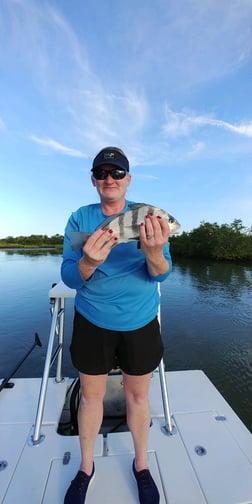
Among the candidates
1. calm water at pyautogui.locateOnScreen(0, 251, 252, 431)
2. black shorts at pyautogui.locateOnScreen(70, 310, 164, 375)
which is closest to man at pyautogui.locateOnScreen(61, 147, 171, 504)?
black shorts at pyautogui.locateOnScreen(70, 310, 164, 375)

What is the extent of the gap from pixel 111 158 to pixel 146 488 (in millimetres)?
2293

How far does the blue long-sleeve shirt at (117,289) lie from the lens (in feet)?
5.47

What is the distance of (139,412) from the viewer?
180 centimetres

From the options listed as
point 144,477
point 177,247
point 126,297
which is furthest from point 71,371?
point 177,247

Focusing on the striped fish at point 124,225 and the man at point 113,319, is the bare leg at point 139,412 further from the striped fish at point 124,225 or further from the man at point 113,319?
the striped fish at point 124,225

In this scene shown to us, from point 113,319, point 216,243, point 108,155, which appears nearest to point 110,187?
point 108,155

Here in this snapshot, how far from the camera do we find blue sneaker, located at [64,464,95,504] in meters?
1.62

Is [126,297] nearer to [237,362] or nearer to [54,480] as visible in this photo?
[54,480]

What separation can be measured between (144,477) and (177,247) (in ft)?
197

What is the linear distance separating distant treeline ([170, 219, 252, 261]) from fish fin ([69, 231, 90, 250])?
157 ft

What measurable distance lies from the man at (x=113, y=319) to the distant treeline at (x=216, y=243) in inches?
1872

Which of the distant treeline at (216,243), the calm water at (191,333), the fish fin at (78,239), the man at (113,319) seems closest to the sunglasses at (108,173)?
the man at (113,319)

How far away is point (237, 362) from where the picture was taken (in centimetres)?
729

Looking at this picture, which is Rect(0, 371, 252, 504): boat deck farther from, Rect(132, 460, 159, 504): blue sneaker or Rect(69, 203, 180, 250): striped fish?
Rect(69, 203, 180, 250): striped fish
